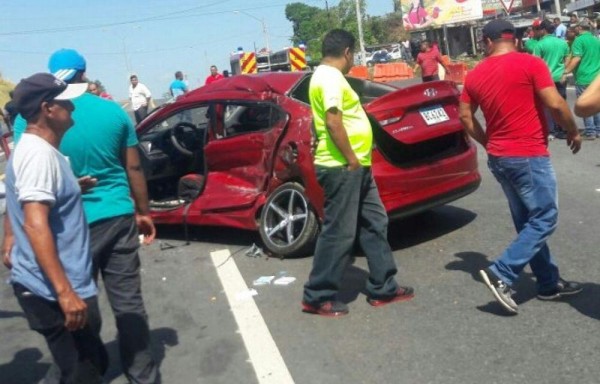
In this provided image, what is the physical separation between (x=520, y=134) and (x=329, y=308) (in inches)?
64.8

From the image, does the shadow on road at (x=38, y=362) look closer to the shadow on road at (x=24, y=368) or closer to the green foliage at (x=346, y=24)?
the shadow on road at (x=24, y=368)

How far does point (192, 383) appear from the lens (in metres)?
4.67

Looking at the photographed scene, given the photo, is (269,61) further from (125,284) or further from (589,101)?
(589,101)

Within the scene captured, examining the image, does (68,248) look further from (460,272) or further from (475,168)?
(475,168)

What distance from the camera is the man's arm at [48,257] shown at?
335cm

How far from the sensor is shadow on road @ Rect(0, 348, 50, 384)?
511 cm

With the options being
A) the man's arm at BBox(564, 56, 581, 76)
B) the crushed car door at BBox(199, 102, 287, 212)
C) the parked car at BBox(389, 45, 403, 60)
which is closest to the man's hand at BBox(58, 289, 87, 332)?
A: the crushed car door at BBox(199, 102, 287, 212)

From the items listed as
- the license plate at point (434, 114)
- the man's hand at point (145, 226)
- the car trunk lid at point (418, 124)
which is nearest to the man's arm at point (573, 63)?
the car trunk lid at point (418, 124)

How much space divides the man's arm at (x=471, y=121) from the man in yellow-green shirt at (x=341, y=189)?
0.61m

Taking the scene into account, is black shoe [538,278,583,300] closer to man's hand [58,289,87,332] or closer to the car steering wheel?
man's hand [58,289,87,332]

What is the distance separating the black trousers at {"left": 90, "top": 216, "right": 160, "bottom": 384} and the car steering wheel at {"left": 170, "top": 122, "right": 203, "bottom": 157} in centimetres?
406

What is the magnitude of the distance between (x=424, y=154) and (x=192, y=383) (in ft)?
Answer: 10.3

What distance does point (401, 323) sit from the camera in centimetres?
524

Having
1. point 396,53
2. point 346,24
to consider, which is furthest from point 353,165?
point 346,24
